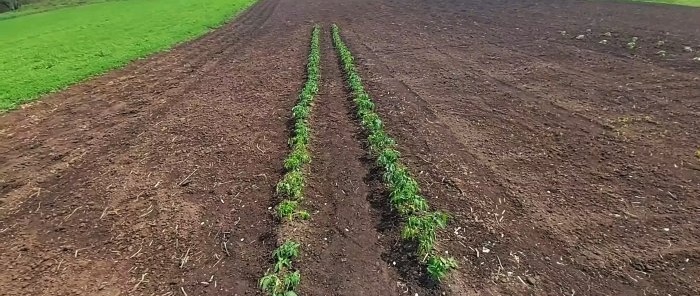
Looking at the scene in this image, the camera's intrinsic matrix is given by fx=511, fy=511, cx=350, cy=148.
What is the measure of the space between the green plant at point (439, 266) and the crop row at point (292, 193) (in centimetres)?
180

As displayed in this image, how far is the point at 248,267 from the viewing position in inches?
292

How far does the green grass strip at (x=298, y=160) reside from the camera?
28.4 feet

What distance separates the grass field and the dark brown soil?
126 inches

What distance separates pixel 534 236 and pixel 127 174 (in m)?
8.26

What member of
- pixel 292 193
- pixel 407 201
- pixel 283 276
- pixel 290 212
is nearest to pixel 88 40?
pixel 292 193

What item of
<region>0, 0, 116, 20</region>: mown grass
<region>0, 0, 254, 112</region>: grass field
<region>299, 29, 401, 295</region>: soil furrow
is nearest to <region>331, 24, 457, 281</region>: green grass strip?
<region>299, 29, 401, 295</region>: soil furrow

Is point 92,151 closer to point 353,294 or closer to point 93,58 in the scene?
point 353,294

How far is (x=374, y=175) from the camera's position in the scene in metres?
9.86

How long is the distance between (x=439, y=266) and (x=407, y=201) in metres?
1.82

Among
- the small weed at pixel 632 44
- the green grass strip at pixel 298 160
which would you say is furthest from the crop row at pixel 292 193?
the small weed at pixel 632 44

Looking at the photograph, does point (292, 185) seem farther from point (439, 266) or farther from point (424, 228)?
point (439, 266)

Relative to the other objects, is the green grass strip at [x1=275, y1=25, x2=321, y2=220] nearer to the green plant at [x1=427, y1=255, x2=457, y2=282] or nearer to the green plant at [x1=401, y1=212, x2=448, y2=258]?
the green plant at [x1=401, y1=212, x2=448, y2=258]

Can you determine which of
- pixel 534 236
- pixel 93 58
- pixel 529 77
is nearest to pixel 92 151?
pixel 534 236

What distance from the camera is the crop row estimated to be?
6.82 meters
